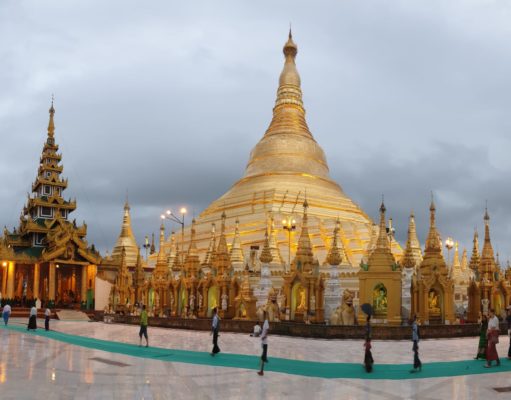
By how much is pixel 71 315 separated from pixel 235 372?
96.4 feet

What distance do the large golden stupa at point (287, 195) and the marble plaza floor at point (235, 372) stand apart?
20.0 meters

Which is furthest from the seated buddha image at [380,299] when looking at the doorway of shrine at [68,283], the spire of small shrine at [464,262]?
the doorway of shrine at [68,283]

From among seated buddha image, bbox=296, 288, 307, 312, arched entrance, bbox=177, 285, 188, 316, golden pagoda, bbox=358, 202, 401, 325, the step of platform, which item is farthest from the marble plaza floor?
the step of platform

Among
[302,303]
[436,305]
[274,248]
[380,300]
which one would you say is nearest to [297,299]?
[302,303]

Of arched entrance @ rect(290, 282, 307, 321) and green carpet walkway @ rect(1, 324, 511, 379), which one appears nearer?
green carpet walkway @ rect(1, 324, 511, 379)


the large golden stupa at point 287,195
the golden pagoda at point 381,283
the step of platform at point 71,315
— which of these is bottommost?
the step of platform at point 71,315

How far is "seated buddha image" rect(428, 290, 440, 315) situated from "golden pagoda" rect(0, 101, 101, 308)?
26197mm

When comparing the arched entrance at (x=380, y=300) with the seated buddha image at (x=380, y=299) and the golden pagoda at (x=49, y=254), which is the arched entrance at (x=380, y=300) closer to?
the seated buddha image at (x=380, y=299)

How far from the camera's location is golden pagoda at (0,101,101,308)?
4450 centimetres

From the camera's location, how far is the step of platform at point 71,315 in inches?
1572

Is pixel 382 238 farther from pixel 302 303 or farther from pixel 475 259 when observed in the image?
pixel 475 259

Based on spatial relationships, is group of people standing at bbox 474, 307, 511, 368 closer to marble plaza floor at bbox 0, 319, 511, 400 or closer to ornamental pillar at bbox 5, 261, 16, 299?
marble plaza floor at bbox 0, 319, 511, 400

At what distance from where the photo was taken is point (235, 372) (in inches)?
554

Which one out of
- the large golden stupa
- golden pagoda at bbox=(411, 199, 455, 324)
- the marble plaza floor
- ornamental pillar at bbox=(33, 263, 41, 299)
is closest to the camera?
the marble plaza floor
